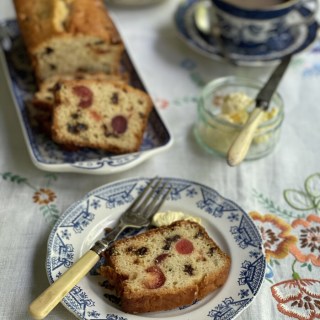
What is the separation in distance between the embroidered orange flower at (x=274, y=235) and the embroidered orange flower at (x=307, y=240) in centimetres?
2

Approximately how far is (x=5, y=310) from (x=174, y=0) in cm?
198

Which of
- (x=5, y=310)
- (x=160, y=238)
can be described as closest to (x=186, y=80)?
(x=160, y=238)

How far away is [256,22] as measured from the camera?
2496mm

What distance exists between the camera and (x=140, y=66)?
2562 millimetres

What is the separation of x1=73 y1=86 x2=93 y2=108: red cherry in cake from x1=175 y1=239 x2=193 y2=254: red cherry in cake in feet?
2.30

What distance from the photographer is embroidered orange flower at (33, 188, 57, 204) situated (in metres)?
1.91

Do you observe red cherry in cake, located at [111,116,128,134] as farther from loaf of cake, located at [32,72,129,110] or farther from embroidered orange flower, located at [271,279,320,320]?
embroidered orange flower, located at [271,279,320,320]

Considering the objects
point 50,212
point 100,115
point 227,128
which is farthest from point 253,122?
point 50,212

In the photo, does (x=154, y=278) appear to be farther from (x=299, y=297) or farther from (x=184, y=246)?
(x=299, y=297)

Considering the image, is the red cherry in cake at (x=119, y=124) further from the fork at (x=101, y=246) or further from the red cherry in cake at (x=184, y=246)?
the red cherry in cake at (x=184, y=246)

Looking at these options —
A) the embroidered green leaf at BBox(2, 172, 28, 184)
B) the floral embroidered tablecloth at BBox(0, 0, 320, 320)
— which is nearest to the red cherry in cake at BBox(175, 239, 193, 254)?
the floral embroidered tablecloth at BBox(0, 0, 320, 320)

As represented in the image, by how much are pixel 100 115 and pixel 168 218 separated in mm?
524

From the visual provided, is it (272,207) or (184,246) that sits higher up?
(184,246)

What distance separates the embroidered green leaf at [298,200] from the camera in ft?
6.36
